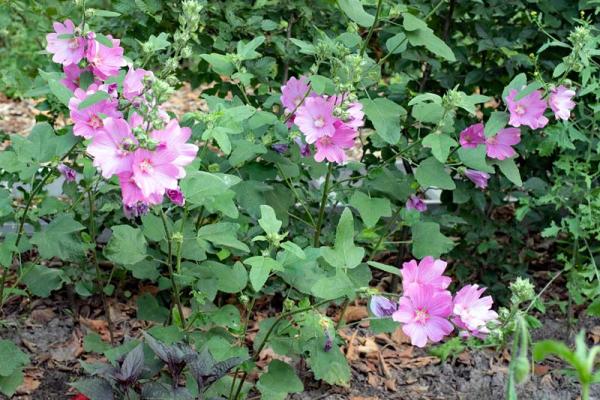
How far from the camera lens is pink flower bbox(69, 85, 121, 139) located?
2207 mm

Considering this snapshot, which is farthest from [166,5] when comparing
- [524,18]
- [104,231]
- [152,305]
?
[524,18]

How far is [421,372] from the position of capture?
3227 millimetres

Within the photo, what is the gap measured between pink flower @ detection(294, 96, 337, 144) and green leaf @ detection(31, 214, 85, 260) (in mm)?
722

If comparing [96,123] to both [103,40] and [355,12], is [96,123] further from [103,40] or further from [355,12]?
[355,12]

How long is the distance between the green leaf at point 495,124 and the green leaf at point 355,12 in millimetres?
463

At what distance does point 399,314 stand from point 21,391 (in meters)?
1.44

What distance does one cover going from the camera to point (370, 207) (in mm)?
2711

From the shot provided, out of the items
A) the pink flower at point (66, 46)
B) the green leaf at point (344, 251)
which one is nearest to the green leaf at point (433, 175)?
the green leaf at point (344, 251)

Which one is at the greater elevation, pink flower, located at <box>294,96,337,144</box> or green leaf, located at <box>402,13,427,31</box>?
green leaf, located at <box>402,13,427,31</box>

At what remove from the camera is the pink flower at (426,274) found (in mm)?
2199

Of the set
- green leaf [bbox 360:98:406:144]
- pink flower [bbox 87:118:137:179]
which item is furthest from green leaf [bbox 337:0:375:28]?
pink flower [bbox 87:118:137:179]

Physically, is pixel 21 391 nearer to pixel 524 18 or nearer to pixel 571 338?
pixel 571 338

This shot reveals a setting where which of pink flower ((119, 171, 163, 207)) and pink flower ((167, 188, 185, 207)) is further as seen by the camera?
pink flower ((167, 188, 185, 207))

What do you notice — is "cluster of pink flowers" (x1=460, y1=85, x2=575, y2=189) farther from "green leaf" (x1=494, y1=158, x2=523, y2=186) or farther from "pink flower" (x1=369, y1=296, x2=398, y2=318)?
"pink flower" (x1=369, y1=296, x2=398, y2=318)
